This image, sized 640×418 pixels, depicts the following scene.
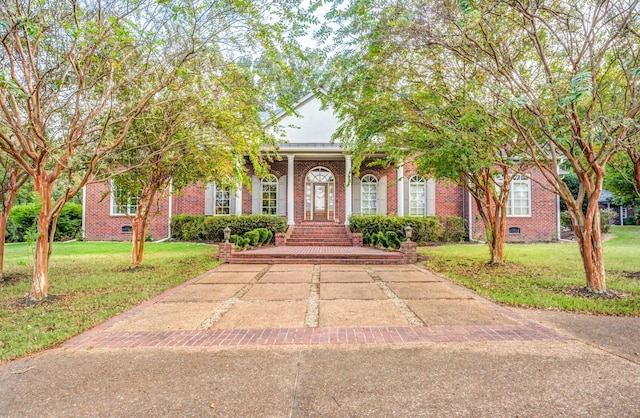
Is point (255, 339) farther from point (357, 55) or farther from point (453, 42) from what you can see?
point (453, 42)

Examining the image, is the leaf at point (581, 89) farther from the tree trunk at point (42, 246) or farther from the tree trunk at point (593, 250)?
the tree trunk at point (42, 246)

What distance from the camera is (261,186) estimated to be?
1491 centimetres

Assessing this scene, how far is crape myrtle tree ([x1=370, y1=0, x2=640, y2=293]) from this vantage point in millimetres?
4535

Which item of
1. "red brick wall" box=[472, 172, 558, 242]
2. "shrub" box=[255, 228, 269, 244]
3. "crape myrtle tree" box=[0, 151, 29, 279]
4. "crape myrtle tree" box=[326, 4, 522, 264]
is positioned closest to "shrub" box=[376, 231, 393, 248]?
"shrub" box=[255, 228, 269, 244]

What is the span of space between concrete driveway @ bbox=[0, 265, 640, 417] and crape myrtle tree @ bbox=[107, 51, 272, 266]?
3.30m

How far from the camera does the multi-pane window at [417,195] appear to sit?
14812mm

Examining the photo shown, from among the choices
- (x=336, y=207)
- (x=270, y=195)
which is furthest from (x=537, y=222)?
(x=270, y=195)

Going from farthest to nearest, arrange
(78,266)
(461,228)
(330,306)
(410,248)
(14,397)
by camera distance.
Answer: (461,228) → (410,248) → (78,266) → (330,306) → (14,397)

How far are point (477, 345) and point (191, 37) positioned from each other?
5.52 m

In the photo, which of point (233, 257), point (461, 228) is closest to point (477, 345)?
point (233, 257)

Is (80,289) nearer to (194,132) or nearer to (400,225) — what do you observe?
(194,132)

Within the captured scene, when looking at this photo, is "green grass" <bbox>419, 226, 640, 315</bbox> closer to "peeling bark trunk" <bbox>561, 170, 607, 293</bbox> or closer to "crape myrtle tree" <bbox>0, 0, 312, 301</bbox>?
"peeling bark trunk" <bbox>561, 170, 607, 293</bbox>

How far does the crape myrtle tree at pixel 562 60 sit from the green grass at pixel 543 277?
594 millimetres

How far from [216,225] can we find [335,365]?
37.5ft
